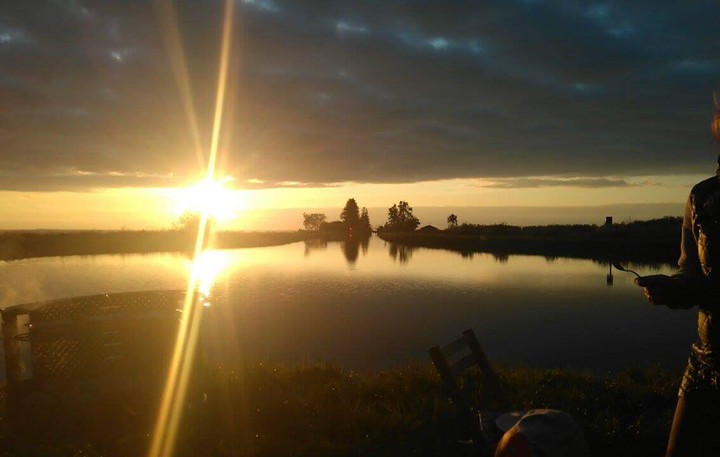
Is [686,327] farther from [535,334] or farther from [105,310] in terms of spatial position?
[105,310]

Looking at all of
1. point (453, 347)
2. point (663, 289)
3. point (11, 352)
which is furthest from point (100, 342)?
point (663, 289)

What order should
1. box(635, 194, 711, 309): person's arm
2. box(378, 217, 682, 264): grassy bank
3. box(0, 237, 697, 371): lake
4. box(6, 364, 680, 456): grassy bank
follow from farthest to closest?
box(378, 217, 682, 264): grassy bank
box(0, 237, 697, 371): lake
box(6, 364, 680, 456): grassy bank
box(635, 194, 711, 309): person's arm

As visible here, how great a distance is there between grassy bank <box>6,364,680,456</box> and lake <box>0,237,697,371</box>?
15.0ft

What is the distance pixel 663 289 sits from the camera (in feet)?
10.0

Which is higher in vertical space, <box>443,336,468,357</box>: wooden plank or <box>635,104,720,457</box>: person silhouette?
<box>635,104,720,457</box>: person silhouette

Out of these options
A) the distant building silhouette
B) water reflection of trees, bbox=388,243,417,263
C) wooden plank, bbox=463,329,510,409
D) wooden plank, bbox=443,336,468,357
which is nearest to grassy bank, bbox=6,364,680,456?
wooden plank, bbox=463,329,510,409

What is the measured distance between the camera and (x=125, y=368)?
30.5 feet

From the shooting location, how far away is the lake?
18.0 m

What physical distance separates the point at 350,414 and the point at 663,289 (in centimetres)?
642

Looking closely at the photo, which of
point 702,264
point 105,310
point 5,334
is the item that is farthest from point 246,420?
point 702,264

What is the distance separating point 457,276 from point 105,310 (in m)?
34.2

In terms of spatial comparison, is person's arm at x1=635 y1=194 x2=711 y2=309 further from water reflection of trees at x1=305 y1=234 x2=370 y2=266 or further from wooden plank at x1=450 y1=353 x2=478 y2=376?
water reflection of trees at x1=305 y1=234 x2=370 y2=266

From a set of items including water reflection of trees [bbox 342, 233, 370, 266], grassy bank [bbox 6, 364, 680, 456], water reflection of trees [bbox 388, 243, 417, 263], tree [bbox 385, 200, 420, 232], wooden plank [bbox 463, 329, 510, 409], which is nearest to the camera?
grassy bank [bbox 6, 364, 680, 456]

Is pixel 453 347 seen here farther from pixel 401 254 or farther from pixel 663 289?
pixel 401 254
